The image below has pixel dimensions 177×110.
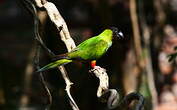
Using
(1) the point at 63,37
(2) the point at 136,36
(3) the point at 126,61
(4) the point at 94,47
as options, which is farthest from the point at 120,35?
(3) the point at 126,61

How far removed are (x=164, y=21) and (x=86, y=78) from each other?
34.4 inches

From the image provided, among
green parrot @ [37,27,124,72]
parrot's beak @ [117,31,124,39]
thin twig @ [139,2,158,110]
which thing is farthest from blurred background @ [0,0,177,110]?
parrot's beak @ [117,31,124,39]

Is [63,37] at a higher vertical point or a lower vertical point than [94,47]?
lower

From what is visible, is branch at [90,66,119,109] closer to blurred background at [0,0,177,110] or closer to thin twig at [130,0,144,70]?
blurred background at [0,0,177,110]

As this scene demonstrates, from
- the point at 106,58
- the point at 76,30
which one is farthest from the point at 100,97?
the point at 76,30

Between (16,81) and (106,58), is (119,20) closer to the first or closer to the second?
(106,58)

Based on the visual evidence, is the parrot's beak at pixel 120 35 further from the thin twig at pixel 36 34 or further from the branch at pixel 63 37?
the thin twig at pixel 36 34

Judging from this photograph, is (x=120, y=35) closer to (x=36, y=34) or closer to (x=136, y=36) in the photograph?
(x=36, y=34)

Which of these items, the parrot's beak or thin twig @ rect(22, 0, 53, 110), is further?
the parrot's beak

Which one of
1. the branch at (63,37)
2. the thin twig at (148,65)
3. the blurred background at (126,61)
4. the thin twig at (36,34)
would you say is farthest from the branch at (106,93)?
the thin twig at (148,65)

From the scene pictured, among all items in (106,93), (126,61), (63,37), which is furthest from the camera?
(126,61)

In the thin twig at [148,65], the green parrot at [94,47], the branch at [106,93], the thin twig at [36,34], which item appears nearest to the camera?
the branch at [106,93]

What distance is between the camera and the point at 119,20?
14.5ft

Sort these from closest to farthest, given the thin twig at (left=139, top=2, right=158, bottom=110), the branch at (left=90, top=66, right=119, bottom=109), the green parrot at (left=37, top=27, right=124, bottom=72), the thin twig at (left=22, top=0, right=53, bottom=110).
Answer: the branch at (left=90, top=66, right=119, bottom=109), the thin twig at (left=22, top=0, right=53, bottom=110), the green parrot at (left=37, top=27, right=124, bottom=72), the thin twig at (left=139, top=2, right=158, bottom=110)
